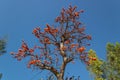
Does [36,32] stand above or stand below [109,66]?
→ below

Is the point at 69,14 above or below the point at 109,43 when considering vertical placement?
below

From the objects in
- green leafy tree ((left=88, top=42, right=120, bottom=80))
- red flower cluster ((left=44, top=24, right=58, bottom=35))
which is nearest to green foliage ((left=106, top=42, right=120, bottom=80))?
green leafy tree ((left=88, top=42, right=120, bottom=80))

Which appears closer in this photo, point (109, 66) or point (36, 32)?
point (36, 32)

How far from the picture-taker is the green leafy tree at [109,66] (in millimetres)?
38750

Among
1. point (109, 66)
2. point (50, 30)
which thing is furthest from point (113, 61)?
point (50, 30)

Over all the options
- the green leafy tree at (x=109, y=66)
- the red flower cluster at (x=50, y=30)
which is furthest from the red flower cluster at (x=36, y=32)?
the green leafy tree at (x=109, y=66)

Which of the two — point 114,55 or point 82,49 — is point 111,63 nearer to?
point 114,55

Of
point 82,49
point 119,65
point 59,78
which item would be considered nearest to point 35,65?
point 59,78

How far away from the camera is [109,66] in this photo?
39.8 meters

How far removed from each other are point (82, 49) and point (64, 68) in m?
1.64

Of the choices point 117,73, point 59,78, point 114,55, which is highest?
point 114,55

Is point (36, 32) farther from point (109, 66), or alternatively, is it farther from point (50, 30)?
point (109, 66)

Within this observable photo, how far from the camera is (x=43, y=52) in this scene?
702 inches

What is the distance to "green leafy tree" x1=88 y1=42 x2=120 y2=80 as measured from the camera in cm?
3875
